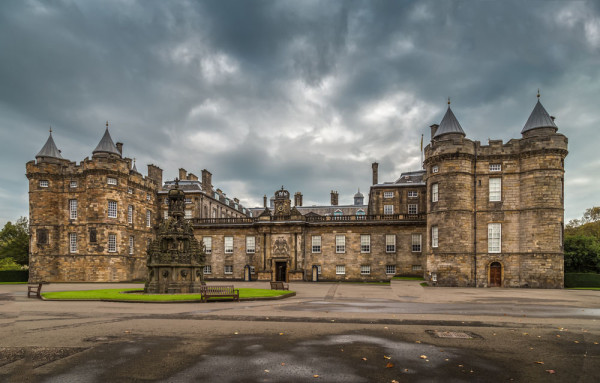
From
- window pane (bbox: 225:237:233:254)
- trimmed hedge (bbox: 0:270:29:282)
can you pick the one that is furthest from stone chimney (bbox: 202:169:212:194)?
trimmed hedge (bbox: 0:270:29:282)

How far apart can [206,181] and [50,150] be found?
19.2m

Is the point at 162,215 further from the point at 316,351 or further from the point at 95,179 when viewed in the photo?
the point at 316,351

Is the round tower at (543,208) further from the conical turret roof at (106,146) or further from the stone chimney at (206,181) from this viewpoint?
the conical turret roof at (106,146)

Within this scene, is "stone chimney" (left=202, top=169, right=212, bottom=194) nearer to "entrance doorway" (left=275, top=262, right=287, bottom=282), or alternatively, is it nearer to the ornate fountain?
"entrance doorway" (left=275, top=262, right=287, bottom=282)

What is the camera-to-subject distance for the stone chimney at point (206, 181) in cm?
5602

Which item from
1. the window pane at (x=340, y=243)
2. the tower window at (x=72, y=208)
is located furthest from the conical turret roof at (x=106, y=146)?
the window pane at (x=340, y=243)

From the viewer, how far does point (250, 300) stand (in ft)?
68.1

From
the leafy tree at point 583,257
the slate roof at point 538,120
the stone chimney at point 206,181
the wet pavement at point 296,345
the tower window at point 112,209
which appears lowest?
A: the leafy tree at point 583,257

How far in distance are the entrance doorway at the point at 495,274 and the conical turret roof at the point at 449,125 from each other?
12.3 metres

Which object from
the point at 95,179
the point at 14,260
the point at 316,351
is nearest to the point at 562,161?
the point at 316,351

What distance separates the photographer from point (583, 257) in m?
38.0

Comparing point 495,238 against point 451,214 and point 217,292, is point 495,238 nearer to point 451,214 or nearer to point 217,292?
point 451,214

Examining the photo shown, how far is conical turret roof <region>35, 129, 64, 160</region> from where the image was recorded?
4409 cm

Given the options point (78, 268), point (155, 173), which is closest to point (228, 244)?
point (155, 173)
